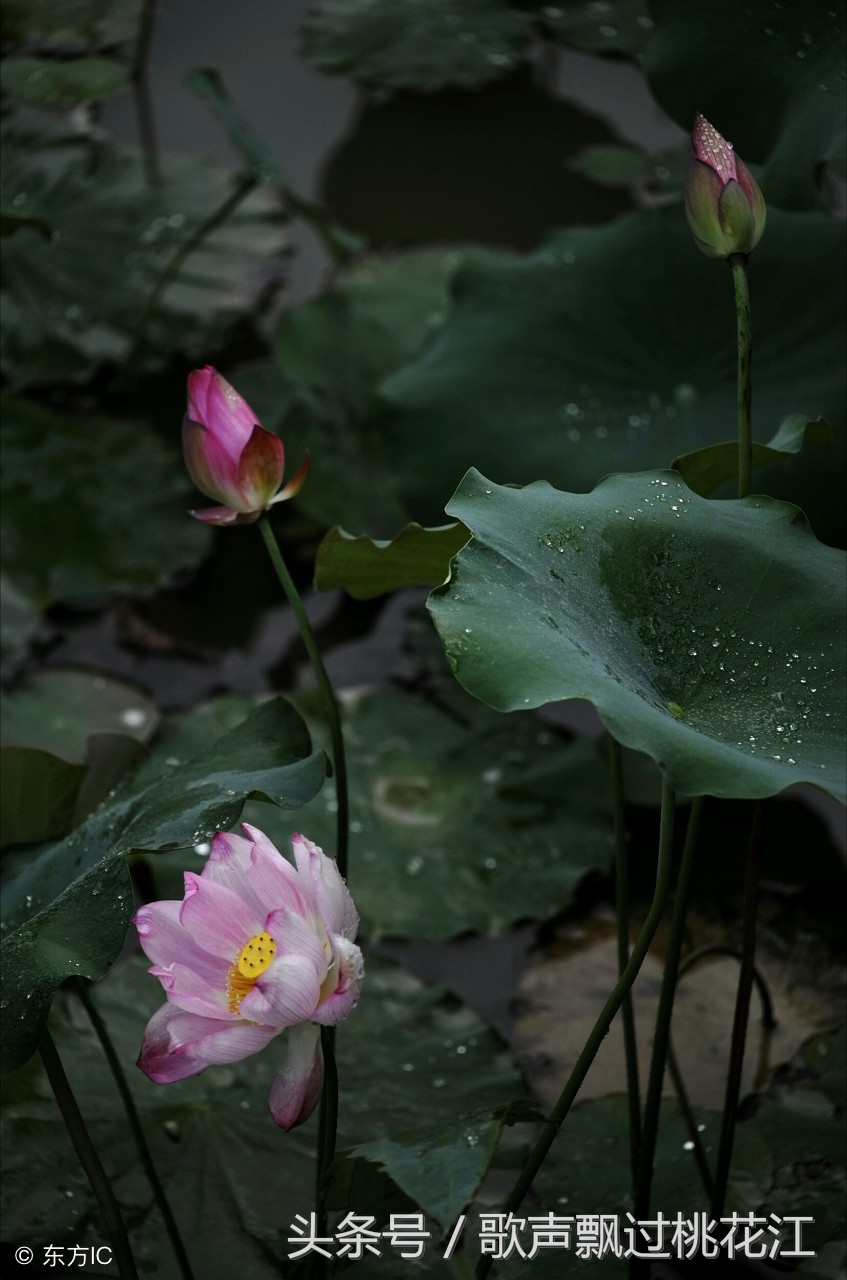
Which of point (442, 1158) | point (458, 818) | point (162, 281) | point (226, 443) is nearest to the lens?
point (442, 1158)

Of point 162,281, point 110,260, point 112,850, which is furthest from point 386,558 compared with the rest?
point 110,260

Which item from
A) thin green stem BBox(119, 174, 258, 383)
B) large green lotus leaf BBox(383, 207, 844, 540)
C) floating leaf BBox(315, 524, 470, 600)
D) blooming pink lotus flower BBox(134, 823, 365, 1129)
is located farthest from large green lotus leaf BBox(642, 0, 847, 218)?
thin green stem BBox(119, 174, 258, 383)

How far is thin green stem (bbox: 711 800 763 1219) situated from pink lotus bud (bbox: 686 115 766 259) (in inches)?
18.4

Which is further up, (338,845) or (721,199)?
(721,199)

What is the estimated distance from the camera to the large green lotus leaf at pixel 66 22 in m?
2.86

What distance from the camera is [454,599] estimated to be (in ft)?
A: 2.86

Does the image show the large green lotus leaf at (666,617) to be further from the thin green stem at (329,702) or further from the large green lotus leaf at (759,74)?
the large green lotus leaf at (759,74)

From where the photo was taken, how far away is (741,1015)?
3.63ft

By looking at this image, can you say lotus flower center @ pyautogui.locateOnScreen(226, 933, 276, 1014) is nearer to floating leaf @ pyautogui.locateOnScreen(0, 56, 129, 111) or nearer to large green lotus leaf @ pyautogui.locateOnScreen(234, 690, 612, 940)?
large green lotus leaf @ pyautogui.locateOnScreen(234, 690, 612, 940)

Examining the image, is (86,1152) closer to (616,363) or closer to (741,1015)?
(741,1015)

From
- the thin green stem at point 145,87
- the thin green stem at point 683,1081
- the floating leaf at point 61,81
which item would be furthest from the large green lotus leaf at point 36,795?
the thin green stem at point 145,87

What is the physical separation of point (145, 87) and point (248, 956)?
105 inches

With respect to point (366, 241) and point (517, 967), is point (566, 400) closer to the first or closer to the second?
point (517, 967)

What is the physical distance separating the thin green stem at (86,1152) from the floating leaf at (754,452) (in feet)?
2.32
